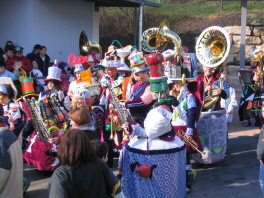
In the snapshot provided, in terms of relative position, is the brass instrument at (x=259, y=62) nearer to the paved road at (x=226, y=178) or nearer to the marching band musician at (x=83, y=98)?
the paved road at (x=226, y=178)

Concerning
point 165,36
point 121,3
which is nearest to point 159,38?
point 165,36

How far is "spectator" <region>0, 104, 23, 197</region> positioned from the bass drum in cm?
312

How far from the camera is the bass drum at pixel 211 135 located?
6.05 metres

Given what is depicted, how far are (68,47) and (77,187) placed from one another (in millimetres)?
11841

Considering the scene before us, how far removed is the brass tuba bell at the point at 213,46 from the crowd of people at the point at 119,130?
13cm

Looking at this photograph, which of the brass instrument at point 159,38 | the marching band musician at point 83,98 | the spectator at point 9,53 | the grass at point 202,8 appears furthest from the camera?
the grass at point 202,8

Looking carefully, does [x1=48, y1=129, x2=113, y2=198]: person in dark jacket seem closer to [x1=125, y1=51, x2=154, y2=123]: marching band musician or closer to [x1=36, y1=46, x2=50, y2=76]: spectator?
[x1=125, y1=51, x2=154, y2=123]: marching band musician

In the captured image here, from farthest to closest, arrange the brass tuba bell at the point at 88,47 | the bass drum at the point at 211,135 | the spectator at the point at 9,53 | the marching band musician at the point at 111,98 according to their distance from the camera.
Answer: the spectator at the point at 9,53 → the brass tuba bell at the point at 88,47 → the bass drum at the point at 211,135 → the marching band musician at the point at 111,98

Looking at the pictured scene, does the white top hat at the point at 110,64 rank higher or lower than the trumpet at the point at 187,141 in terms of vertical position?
higher

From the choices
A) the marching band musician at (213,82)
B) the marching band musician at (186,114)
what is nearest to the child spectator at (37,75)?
the marching band musician at (213,82)

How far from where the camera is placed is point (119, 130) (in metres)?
5.72

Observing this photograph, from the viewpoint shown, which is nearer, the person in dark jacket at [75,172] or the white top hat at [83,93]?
the person in dark jacket at [75,172]

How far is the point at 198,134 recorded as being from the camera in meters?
6.05

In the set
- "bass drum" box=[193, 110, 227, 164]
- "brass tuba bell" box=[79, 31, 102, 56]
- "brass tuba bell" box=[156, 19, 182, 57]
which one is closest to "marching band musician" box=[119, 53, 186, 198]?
"bass drum" box=[193, 110, 227, 164]
